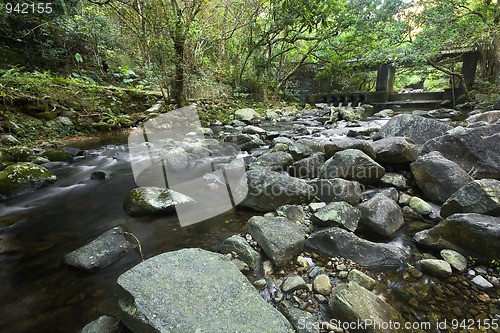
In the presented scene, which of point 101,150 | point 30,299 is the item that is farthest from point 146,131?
point 30,299

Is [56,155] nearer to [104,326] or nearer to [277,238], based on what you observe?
[104,326]

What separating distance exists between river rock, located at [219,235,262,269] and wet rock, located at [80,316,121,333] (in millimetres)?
1001

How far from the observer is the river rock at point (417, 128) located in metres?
4.69

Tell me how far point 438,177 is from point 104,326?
3.74 m

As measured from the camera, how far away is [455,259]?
1.94 metres

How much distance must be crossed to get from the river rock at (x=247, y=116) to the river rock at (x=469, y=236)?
381 inches

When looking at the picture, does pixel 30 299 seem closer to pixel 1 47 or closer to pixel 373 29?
pixel 1 47

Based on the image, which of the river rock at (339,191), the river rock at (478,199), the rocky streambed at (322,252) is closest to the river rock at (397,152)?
the rocky streambed at (322,252)

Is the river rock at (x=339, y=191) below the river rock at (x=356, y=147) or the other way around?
below

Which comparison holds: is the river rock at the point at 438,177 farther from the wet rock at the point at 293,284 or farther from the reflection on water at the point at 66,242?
the reflection on water at the point at 66,242

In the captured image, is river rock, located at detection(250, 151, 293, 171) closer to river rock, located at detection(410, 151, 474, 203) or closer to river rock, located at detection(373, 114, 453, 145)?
river rock, located at detection(410, 151, 474, 203)

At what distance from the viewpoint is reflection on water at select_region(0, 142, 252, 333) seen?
1.74m

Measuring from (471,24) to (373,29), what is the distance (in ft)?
14.5

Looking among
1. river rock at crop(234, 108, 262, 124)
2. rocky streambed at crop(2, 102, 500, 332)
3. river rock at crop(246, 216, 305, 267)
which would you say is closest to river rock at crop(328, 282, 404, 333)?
rocky streambed at crop(2, 102, 500, 332)
